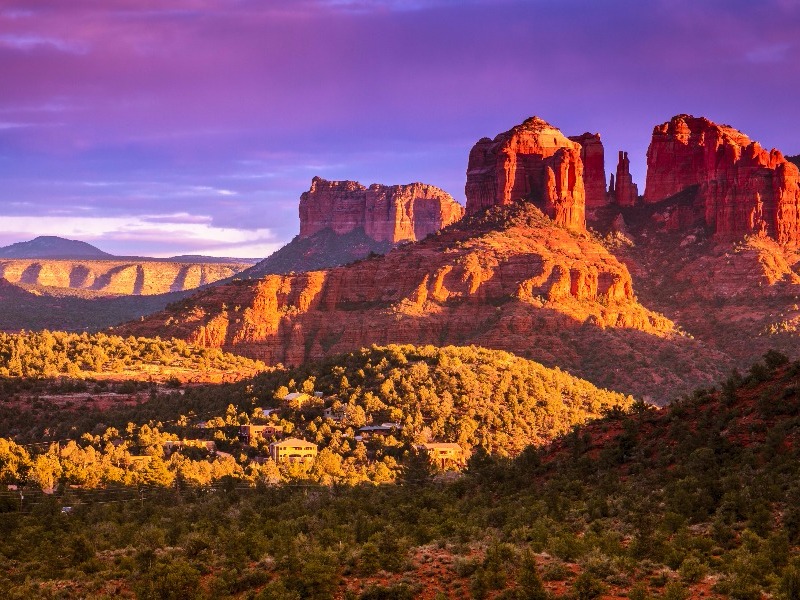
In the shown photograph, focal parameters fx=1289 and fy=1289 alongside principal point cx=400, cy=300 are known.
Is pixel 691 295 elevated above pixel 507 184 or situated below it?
below

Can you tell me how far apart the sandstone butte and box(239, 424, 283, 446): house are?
187 feet

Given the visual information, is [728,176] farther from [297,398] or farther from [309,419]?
[309,419]

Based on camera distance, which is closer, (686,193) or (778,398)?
(778,398)

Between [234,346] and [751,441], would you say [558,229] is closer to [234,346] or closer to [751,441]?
[234,346]

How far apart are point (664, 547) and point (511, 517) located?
8.85 m

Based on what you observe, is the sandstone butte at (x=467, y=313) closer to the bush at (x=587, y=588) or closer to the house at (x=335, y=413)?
the house at (x=335, y=413)

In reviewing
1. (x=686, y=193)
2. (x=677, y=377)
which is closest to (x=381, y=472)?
(x=677, y=377)

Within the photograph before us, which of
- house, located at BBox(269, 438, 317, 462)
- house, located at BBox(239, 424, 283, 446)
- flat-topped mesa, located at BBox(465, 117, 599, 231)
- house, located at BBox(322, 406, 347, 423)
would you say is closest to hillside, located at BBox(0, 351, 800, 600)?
house, located at BBox(269, 438, 317, 462)

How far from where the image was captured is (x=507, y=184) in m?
172

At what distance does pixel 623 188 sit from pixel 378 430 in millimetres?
128770

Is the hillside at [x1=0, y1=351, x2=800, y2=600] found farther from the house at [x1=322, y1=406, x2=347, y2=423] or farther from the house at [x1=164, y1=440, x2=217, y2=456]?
the house at [x1=322, y1=406, x2=347, y2=423]

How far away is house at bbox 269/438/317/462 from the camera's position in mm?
66625

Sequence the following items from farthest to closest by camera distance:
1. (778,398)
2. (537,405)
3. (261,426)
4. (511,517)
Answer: (537,405) → (261,426) → (778,398) → (511,517)

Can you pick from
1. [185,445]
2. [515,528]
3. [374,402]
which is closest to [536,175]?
[374,402]
